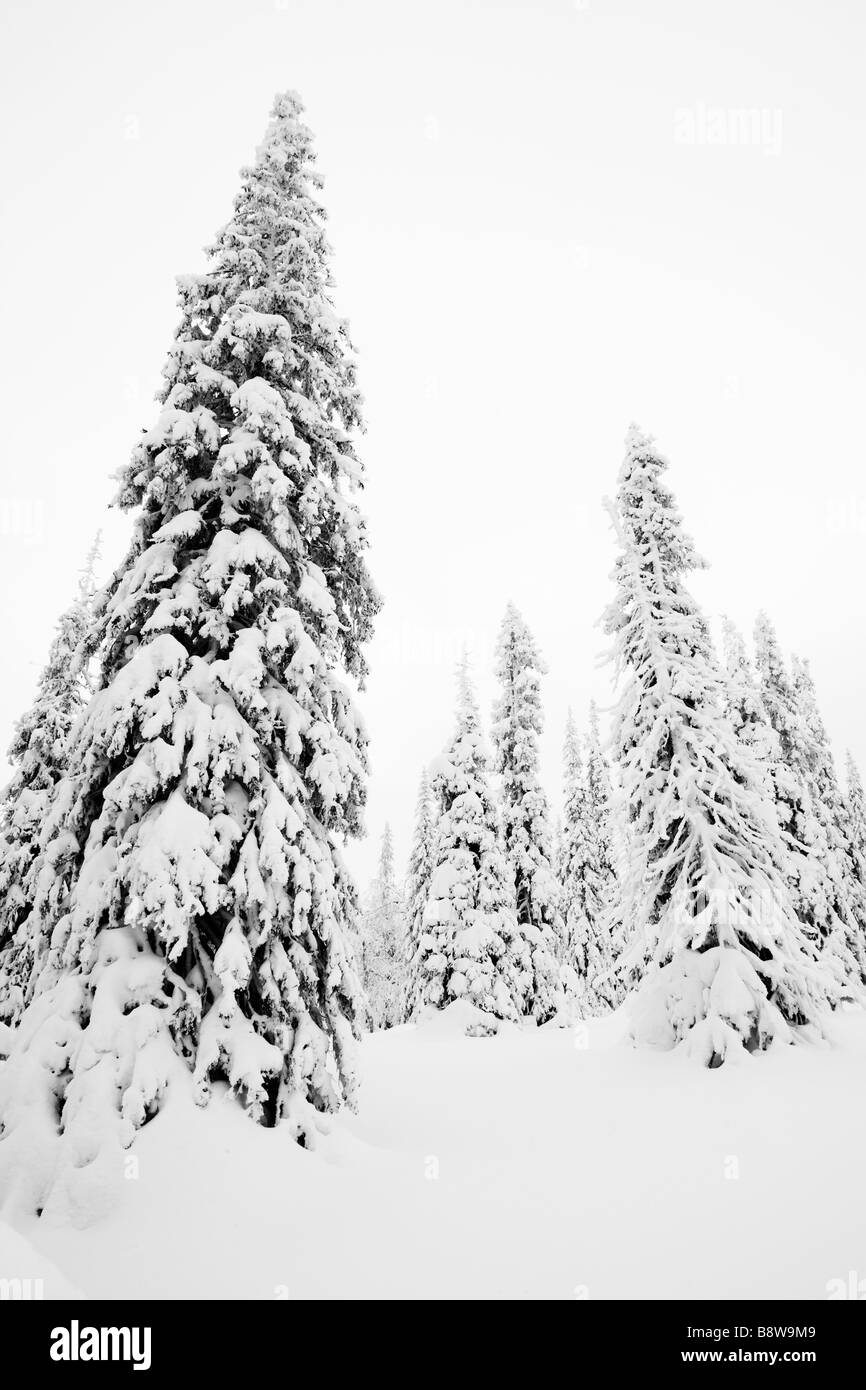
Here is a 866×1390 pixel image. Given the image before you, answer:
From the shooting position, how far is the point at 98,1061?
6.93 m

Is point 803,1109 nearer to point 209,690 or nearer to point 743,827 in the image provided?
point 743,827

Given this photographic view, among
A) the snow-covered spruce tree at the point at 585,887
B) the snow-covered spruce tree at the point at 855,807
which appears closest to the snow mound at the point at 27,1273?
the snow-covered spruce tree at the point at 585,887

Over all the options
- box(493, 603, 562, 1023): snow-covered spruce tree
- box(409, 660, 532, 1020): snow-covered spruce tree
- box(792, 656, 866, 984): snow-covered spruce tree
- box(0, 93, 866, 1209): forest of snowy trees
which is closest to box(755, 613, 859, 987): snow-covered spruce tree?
box(792, 656, 866, 984): snow-covered spruce tree

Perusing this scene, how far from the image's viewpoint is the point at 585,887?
3866 centimetres

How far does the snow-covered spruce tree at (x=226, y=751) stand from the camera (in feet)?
23.8

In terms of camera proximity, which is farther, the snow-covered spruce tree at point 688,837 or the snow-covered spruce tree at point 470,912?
the snow-covered spruce tree at point 470,912

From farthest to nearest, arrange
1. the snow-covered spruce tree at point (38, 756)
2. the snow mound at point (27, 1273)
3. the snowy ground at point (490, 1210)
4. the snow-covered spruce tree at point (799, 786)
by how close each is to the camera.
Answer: the snow-covered spruce tree at point (799, 786), the snow-covered spruce tree at point (38, 756), the snowy ground at point (490, 1210), the snow mound at point (27, 1273)

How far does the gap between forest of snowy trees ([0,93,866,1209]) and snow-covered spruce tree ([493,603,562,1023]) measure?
11502 millimetres

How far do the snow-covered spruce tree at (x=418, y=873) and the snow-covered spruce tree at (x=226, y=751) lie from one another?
70.9ft

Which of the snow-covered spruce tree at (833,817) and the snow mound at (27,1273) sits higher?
the snow-covered spruce tree at (833,817)

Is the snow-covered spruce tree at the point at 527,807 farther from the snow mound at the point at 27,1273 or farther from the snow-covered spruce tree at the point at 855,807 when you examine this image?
the snow mound at the point at 27,1273

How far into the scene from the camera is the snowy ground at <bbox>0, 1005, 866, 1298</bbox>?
17.9 feet
